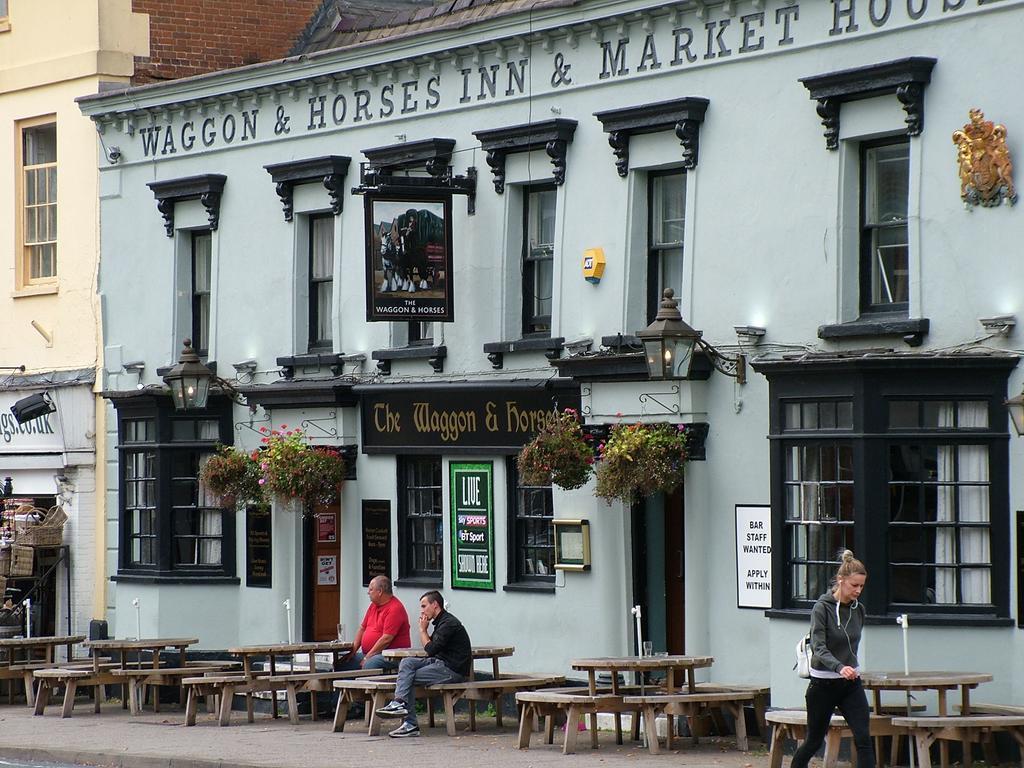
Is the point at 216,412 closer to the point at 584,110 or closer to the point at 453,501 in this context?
the point at 453,501

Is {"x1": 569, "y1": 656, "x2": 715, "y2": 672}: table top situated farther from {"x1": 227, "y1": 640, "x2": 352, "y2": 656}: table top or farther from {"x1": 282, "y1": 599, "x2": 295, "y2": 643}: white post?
{"x1": 282, "y1": 599, "x2": 295, "y2": 643}: white post

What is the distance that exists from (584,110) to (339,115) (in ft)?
12.7

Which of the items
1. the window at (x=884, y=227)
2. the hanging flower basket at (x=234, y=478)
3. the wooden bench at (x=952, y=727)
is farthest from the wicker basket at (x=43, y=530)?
the wooden bench at (x=952, y=727)

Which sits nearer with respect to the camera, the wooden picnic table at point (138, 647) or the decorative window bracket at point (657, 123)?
the decorative window bracket at point (657, 123)

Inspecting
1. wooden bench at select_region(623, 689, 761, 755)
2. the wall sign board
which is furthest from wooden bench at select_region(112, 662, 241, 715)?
the wall sign board

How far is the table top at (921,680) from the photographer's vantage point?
15.8 meters

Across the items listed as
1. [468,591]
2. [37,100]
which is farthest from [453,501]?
[37,100]

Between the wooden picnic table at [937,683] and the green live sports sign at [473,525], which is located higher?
the green live sports sign at [473,525]

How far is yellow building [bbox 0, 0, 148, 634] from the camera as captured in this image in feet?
88.5

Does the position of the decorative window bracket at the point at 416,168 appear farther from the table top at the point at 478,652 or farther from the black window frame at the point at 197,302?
the table top at the point at 478,652

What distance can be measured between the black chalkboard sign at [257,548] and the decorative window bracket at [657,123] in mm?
6953

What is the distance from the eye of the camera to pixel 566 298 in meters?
20.8

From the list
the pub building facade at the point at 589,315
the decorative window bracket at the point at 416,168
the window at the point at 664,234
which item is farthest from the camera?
the decorative window bracket at the point at 416,168

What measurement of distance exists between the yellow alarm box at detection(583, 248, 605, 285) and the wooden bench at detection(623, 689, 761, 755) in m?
4.31
